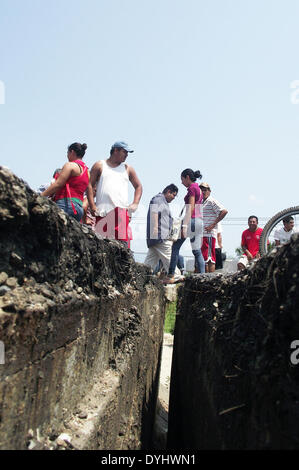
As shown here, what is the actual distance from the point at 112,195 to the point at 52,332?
3694 millimetres

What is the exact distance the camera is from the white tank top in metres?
5.79

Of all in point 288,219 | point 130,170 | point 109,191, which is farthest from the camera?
point 288,219

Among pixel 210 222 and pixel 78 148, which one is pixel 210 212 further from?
pixel 78 148

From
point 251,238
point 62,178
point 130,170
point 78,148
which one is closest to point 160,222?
point 251,238

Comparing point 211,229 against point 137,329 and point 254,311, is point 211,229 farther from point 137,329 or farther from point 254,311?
point 254,311

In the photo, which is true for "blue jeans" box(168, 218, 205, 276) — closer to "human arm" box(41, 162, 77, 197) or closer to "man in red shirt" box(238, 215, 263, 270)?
"man in red shirt" box(238, 215, 263, 270)

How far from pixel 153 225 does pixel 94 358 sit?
5.24 m

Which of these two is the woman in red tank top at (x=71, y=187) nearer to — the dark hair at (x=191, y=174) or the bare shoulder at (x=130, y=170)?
the bare shoulder at (x=130, y=170)

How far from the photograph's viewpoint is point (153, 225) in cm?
834

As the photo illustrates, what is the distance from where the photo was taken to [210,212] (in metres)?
8.62

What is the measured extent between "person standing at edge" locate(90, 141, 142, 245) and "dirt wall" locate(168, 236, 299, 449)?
8.02 feet

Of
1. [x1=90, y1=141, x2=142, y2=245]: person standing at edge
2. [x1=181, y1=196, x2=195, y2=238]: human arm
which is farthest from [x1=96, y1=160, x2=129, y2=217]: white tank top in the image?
[x1=181, y1=196, x2=195, y2=238]: human arm

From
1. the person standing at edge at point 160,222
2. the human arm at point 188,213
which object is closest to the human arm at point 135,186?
the human arm at point 188,213
